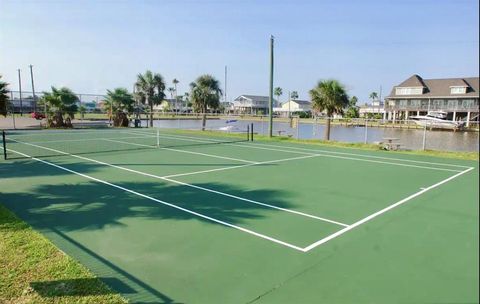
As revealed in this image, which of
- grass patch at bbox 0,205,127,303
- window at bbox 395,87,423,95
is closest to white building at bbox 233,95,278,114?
window at bbox 395,87,423,95

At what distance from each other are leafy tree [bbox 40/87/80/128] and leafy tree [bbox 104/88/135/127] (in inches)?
142

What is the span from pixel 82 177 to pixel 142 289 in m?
6.69

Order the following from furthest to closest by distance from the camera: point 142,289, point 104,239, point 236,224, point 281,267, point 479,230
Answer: point 236,224
point 104,239
point 281,267
point 142,289
point 479,230

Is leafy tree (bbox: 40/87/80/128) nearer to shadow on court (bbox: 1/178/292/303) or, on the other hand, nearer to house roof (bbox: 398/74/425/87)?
shadow on court (bbox: 1/178/292/303)

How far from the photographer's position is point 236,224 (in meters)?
6.20

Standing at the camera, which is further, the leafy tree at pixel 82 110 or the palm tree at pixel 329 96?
the leafy tree at pixel 82 110

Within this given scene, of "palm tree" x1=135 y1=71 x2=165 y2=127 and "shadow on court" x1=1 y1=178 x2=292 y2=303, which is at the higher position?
"palm tree" x1=135 y1=71 x2=165 y2=127

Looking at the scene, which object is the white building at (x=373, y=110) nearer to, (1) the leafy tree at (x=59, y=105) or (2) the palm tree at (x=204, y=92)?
(2) the palm tree at (x=204, y=92)

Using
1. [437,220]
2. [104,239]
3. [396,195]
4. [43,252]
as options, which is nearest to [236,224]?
[104,239]

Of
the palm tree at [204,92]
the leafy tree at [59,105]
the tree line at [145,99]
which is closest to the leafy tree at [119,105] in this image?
the tree line at [145,99]

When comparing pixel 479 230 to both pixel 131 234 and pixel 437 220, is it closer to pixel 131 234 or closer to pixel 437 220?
pixel 131 234

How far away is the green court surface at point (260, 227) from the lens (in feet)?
A: 13.0

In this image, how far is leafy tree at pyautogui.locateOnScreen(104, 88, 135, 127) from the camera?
105ft

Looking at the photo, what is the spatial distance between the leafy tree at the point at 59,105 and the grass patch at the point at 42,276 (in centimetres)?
2566
